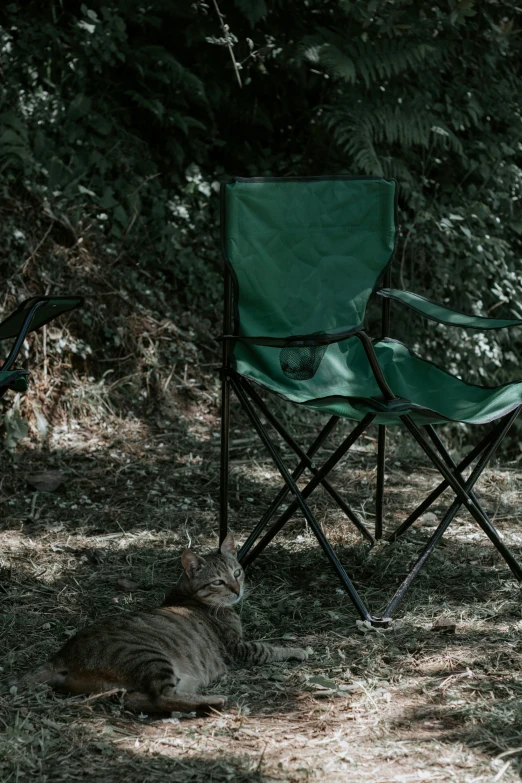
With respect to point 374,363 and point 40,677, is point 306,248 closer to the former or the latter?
point 374,363

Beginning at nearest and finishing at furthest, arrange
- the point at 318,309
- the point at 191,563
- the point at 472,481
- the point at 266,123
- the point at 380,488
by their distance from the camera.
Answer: the point at 191,563 < the point at 472,481 < the point at 318,309 < the point at 380,488 < the point at 266,123

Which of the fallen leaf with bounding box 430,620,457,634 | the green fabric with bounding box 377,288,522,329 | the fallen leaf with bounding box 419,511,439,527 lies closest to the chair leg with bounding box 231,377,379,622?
the fallen leaf with bounding box 430,620,457,634

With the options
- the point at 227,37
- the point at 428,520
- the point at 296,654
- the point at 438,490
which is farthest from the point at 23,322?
the point at 227,37

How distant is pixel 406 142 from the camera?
15.6 ft

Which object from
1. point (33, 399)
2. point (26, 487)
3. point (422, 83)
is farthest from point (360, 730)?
point (422, 83)

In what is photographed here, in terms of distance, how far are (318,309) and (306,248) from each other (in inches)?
8.1

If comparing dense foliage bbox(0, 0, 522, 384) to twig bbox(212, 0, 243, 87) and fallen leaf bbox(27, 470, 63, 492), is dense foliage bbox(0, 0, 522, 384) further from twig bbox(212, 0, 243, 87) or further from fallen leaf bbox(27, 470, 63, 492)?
fallen leaf bbox(27, 470, 63, 492)

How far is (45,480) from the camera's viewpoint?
351cm

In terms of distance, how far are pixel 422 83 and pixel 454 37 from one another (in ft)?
0.99

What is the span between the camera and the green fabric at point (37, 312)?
2502 millimetres

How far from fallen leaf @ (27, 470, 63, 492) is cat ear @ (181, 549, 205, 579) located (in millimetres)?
1352

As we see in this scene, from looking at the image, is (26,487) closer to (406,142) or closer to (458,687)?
(458,687)

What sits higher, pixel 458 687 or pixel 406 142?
pixel 406 142

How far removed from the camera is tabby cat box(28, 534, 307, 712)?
186 cm
